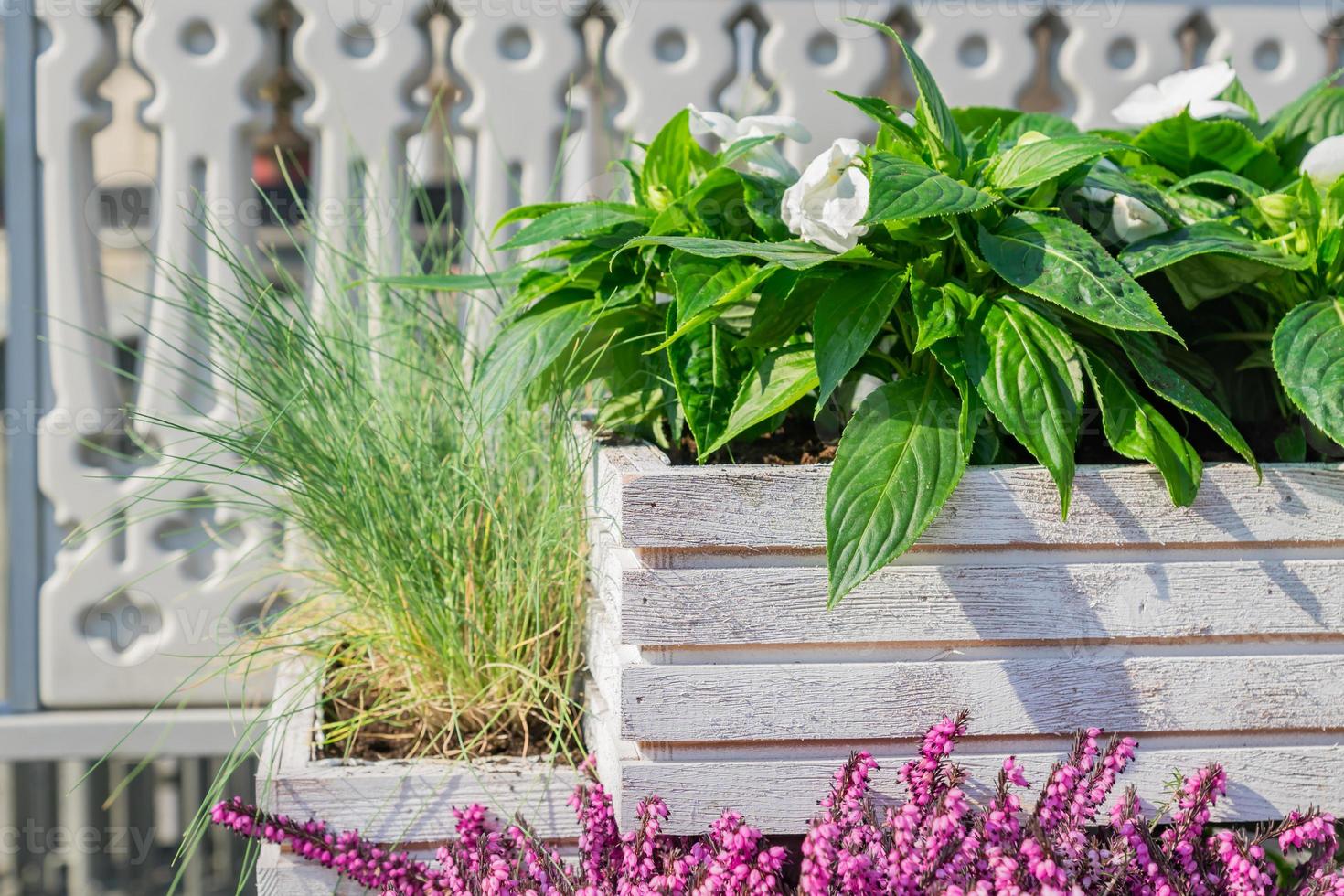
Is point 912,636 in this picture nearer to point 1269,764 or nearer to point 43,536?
point 1269,764

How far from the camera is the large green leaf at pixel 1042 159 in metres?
0.82

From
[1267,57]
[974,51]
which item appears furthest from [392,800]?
[1267,57]

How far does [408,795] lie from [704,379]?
0.42 metres

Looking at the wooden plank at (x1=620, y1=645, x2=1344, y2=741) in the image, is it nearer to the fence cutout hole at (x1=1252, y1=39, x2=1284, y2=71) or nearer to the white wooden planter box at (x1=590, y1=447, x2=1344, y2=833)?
the white wooden planter box at (x1=590, y1=447, x2=1344, y2=833)

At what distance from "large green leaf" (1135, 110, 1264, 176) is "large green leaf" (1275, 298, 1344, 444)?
0.25m

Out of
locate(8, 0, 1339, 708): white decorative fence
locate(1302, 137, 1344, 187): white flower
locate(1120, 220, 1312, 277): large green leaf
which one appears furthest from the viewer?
locate(8, 0, 1339, 708): white decorative fence

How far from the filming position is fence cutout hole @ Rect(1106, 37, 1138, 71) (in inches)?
71.4

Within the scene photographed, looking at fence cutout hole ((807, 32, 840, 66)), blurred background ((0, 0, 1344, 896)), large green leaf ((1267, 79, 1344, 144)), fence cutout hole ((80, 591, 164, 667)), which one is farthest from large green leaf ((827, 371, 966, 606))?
fence cutout hole ((80, 591, 164, 667))

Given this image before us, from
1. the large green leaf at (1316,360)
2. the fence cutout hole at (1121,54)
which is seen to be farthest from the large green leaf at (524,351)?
the fence cutout hole at (1121,54)

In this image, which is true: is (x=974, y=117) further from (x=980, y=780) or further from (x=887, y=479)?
(x=980, y=780)

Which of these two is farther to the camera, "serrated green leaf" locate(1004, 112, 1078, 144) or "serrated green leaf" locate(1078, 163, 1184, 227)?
"serrated green leaf" locate(1004, 112, 1078, 144)

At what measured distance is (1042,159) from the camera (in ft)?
2.79

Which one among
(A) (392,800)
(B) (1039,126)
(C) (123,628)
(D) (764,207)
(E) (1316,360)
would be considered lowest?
(C) (123,628)

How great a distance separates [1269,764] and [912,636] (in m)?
0.31
